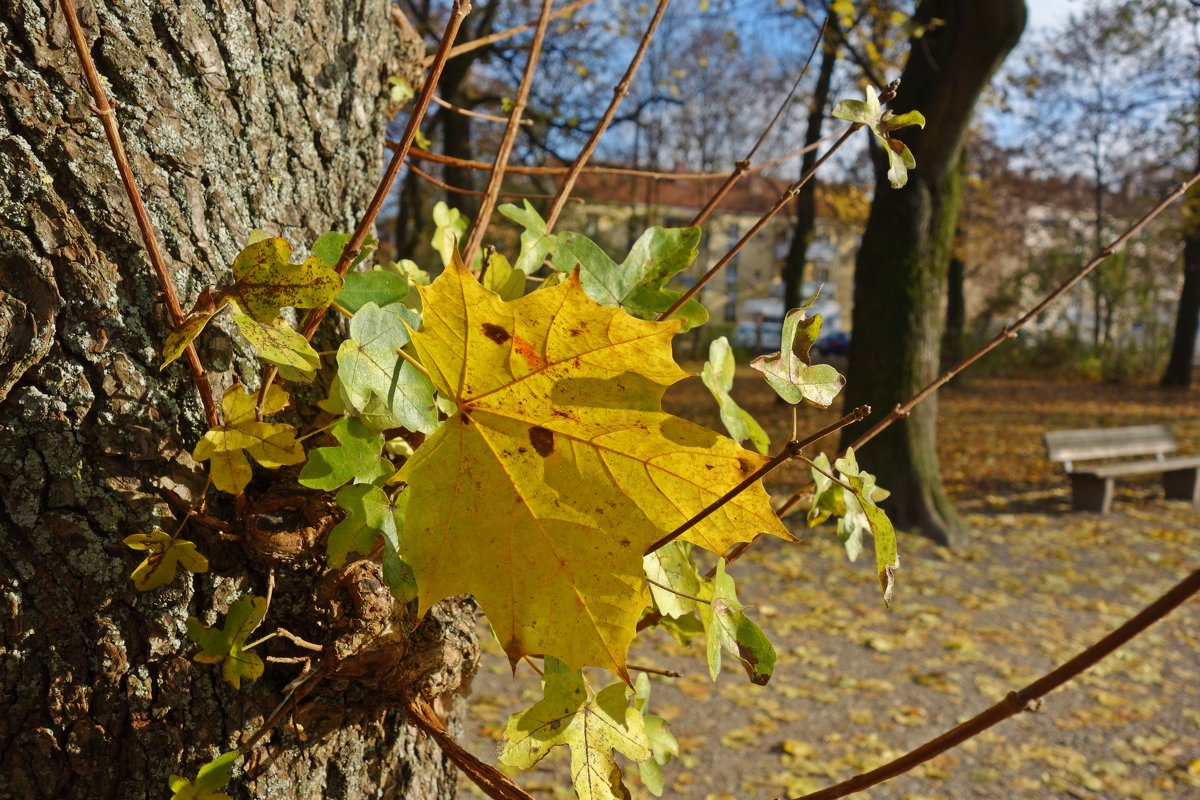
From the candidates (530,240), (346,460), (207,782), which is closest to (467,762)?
(207,782)

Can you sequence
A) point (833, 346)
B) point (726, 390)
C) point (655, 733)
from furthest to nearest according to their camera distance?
point (833, 346) → point (655, 733) → point (726, 390)

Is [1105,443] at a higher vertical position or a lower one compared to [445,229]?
lower

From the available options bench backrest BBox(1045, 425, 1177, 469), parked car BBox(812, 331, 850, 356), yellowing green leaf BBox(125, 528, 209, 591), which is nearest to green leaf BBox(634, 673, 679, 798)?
yellowing green leaf BBox(125, 528, 209, 591)

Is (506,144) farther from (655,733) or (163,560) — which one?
(655,733)

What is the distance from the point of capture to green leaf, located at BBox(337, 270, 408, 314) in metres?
0.87

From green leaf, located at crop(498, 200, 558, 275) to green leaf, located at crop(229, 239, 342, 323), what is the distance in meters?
0.36

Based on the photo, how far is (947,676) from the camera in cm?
479

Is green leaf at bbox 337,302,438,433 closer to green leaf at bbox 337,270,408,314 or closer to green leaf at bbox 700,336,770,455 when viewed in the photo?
green leaf at bbox 337,270,408,314

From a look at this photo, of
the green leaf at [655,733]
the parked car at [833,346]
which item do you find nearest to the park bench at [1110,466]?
A: the green leaf at [655,733]

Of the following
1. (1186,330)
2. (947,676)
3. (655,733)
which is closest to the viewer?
(655,733)

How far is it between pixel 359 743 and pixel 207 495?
381 mm

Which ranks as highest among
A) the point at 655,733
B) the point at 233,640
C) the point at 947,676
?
the point at 233,640

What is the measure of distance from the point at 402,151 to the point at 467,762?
669mm

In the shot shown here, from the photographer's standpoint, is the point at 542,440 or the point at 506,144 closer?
the point at 542,440
